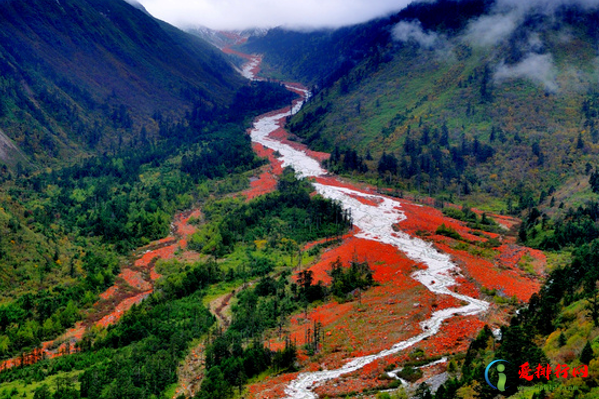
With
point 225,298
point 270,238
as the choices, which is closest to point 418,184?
point 270,238

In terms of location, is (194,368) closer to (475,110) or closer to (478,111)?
(478,111)

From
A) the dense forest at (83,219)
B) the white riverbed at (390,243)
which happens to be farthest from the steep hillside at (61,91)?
the white riverbed at (390,243)

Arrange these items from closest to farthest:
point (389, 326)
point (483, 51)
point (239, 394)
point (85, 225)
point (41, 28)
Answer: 1. point (239, 394)
2. point (389, 326)
3. point (85, 225)
4. point (483, 51)
5. point (41, 28)

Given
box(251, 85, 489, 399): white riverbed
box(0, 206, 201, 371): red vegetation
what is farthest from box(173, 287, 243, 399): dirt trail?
box(0, 206, 201, 371): red vegetation

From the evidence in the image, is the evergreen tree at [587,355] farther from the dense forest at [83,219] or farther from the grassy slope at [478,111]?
the grassy slope at [478,111]

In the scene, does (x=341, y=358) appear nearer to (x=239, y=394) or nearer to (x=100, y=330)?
(x=239, y=394)

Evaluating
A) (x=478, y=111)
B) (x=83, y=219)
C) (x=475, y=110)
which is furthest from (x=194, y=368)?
(x=475, y=110)
